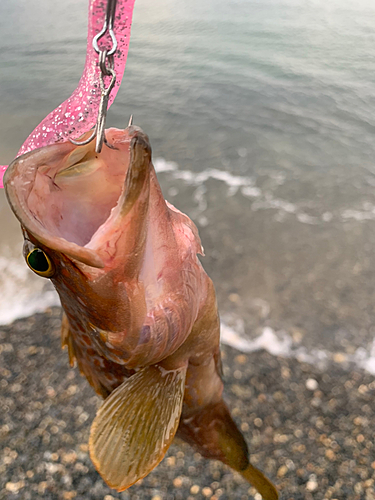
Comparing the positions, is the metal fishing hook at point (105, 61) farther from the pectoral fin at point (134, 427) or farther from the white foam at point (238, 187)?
the white foam at point (238, 187)

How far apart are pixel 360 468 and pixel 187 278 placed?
8.35 feet

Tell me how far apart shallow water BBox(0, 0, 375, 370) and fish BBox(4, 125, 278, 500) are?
8.17ft

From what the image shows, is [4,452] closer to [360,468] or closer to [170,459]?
[170,459]

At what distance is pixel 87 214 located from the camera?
3.97 feet

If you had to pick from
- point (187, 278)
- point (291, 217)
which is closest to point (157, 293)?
point (187, 278)

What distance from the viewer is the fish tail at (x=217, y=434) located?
6.37 feet

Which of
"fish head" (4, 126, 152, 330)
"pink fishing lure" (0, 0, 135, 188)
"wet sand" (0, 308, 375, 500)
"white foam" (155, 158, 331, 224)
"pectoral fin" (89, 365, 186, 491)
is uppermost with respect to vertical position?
"pink fishing lure" (0, 0, 135, 188)

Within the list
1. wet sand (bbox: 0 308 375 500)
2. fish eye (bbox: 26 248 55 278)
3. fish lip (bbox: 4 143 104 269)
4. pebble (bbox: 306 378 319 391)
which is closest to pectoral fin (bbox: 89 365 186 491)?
fish eye (bbox: 26 248 55 278)

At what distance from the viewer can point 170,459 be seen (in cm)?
283

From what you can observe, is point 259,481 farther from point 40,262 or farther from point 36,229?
point 36,229

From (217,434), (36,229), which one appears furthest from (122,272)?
(217,434)

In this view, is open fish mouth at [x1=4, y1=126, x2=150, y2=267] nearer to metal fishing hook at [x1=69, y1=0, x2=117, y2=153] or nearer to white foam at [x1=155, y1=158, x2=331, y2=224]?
metal fishing hook at [x1=69, y1=0, x2=117, y2=153]

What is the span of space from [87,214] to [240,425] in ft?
8.31

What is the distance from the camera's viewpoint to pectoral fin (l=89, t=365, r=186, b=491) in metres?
1.31
